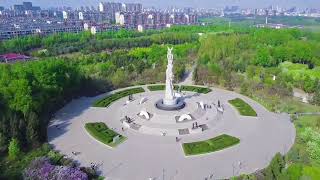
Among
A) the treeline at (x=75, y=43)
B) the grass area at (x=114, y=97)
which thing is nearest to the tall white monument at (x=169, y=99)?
the grass area at (x=114, y=97)

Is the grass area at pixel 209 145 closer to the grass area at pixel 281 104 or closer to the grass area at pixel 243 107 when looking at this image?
the grass area at pixel 243 107

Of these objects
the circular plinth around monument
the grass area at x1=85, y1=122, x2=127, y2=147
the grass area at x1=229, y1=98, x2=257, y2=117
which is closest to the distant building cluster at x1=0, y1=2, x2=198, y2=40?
the circular plinth around monument

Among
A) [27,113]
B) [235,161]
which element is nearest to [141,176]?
[235,161]

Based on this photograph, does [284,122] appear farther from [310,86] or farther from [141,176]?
[141,176]

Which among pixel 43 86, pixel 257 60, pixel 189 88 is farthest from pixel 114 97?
pixel 257 60

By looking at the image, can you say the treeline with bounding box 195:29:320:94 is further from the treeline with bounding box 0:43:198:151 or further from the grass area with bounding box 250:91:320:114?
the treeline with bounding box 0:43:198:151

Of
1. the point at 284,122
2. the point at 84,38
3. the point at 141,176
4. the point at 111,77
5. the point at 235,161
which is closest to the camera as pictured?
the point at 141,176
